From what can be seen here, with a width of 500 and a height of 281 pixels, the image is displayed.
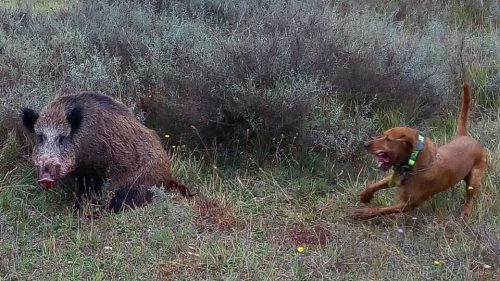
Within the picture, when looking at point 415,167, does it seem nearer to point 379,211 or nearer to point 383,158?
point 383,158

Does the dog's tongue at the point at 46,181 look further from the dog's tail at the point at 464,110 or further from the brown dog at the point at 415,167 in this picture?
the dog's tail at the point at 464,110

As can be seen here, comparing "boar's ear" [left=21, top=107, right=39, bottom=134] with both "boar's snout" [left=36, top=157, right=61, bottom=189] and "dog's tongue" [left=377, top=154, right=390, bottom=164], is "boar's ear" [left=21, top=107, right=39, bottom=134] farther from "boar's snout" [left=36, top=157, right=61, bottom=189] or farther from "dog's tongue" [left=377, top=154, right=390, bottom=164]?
"dog's tongue" [left=377, top=154, right=390, bottom=164]

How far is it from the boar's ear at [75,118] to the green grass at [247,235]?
1.82ft

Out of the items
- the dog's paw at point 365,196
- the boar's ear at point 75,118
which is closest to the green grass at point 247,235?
the dog's paw at point 365,196

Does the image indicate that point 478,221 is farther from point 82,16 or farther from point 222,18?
point 82,16

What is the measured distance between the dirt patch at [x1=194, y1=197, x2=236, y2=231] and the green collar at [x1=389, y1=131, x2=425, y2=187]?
1.18 m

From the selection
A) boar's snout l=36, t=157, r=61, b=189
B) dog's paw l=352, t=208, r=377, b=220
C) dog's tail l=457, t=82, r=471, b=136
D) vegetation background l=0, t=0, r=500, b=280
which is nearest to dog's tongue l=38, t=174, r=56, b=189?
boar's snout l=36, t=157, r=61, b=189

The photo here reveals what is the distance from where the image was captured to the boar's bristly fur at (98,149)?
535 cm

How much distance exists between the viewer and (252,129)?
6.36 meters

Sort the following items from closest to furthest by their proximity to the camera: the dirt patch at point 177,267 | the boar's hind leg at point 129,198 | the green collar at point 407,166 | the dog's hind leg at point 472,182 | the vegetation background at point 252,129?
the dirt patch at point 177,267, the vegetation background at point 252,129, the green collar at point 407,166, the boar's hind leg at point 129,198, the dog's hind leg at point 472,182

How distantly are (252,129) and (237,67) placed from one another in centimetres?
57

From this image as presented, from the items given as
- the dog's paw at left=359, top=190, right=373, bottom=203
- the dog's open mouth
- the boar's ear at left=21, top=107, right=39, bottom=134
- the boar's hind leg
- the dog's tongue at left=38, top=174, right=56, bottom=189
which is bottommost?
the boar's hind leg

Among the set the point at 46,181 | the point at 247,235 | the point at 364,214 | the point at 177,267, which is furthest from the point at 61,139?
the point at 364,214

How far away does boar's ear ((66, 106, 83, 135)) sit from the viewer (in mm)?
5379
